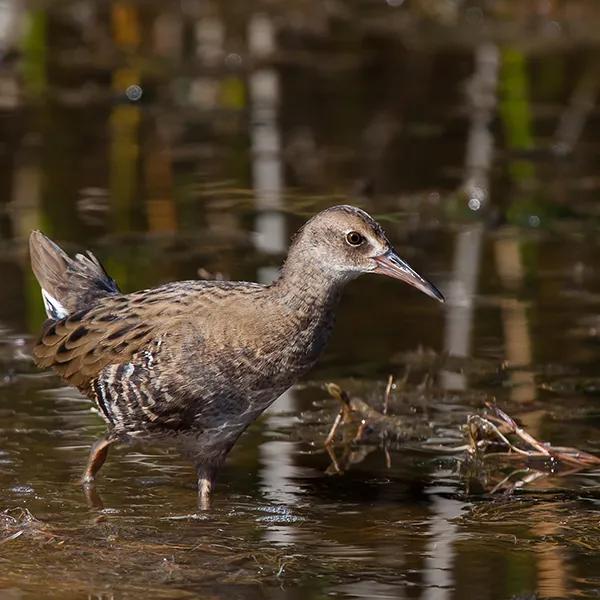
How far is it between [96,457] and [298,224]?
139 inches

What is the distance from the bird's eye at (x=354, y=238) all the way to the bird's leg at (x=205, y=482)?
35.6 inches

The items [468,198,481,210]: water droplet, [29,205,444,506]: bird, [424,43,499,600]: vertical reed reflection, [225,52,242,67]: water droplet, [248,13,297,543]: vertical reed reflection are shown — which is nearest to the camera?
[424,43,499,600]: vertical reed reflection

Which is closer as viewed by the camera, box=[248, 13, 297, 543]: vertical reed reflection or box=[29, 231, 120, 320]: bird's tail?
box=[248, 13, 297, 543]: vertical reed reflection

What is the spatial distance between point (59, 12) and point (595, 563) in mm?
10059

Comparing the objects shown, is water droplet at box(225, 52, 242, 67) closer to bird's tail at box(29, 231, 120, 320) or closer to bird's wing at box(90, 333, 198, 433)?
bird's tail at box(29, 231, 120, 320)

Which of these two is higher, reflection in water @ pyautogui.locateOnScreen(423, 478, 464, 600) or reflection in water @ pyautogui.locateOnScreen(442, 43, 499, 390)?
reflection in water @ pyautogui.locateOnScreen(442, 43, 499, 390)

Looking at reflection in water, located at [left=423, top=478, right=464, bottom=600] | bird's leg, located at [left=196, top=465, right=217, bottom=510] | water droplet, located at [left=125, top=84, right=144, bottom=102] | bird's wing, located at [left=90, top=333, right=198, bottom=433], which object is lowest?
reflection in water, located at [left=423, top=478, right=464, bottom=600]

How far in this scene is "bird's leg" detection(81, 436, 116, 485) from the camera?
247 inches

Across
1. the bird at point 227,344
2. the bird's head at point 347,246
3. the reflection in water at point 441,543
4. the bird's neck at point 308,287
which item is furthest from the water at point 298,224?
the bird's head at point 347,246

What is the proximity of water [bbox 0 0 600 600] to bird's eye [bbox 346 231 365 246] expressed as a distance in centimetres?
89

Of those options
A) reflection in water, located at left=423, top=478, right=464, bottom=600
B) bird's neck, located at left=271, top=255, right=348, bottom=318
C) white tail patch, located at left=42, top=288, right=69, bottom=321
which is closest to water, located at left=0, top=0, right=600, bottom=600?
reflection in water, located at left=423, top=478, right=464, bottom=600

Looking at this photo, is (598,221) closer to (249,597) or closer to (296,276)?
(296,276)

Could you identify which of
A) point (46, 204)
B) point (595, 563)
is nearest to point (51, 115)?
point (46, 204)

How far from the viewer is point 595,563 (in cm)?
549
